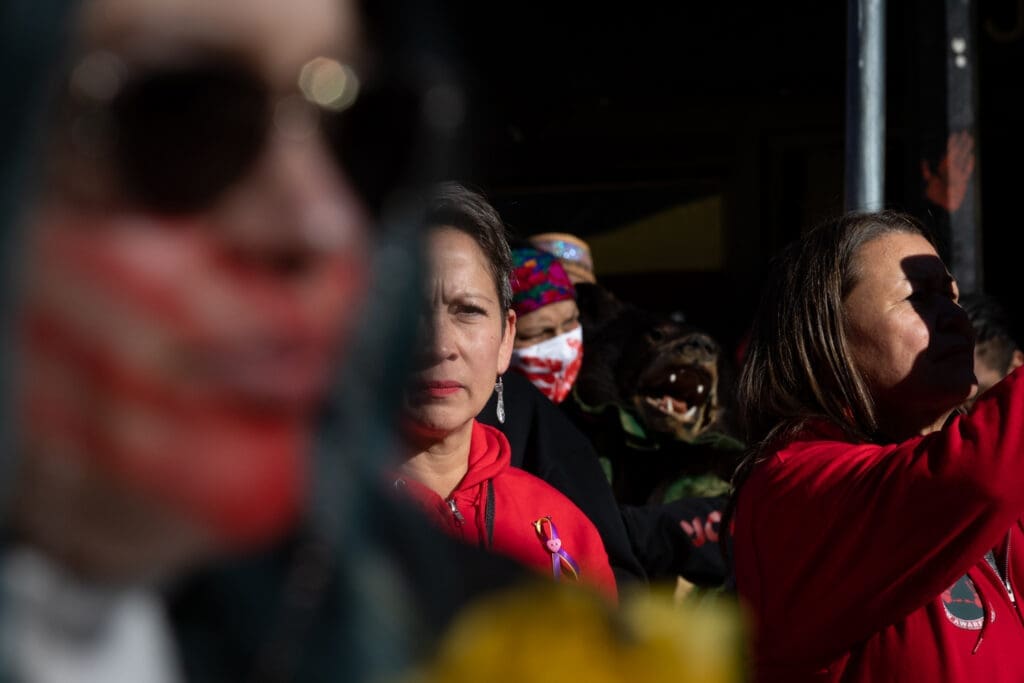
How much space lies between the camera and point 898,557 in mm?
1909

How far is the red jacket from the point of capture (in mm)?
1870

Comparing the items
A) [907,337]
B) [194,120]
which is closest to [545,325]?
[907,337]

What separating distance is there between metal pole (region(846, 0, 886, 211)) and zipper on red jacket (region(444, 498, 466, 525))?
5.65 ft

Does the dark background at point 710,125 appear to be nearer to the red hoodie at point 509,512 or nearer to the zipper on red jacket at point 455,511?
the red hoodie at point 509,512

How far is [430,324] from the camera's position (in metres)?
1.97

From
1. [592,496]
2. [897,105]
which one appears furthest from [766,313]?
→ [897,105]

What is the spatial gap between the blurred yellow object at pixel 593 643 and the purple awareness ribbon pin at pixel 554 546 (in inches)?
46.8

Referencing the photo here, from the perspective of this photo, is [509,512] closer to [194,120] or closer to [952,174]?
[194,120]

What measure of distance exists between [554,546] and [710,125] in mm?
5567

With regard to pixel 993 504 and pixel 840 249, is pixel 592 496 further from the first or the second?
pixel 993 504

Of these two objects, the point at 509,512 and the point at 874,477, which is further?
the point at 509,512

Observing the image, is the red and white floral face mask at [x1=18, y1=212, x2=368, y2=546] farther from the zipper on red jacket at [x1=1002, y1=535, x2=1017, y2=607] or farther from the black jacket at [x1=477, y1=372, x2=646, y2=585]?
the black jacket at [x1=477, y1=372, x2=646, y2=585]

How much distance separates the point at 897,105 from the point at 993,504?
17.9 ft

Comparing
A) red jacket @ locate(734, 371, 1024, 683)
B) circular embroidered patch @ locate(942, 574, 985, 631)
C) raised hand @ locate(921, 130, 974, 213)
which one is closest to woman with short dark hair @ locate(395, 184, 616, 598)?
red jacket @ locate(734, 371, 1024, 683)
